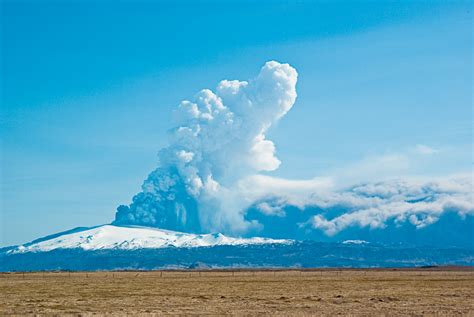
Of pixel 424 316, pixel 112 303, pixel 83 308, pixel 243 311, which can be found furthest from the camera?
pixel 112 303

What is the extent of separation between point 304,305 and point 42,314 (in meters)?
21.2

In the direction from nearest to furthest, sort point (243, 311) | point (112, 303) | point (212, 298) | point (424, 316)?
point (424, 316) < point (243, 311) < point (112, 303) < point (212, 298)

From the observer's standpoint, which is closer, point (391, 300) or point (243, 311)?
point (243, 311)

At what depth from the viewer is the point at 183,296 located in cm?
6875

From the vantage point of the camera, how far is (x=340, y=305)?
55844 mm

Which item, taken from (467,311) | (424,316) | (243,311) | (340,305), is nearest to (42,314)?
(243,311)

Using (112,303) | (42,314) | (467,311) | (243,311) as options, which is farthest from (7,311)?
(467,311)

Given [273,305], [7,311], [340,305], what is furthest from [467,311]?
[7,311]

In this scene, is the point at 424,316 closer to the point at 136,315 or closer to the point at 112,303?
the point at 136,315

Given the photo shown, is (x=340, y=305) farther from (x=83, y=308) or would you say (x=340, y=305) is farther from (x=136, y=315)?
(x=83, y=308)

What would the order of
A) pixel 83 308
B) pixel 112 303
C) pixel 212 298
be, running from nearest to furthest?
1. pixel 83 308
2. pixel 112 303
3. pixel 212 298

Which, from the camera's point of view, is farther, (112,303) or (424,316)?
(112,303)

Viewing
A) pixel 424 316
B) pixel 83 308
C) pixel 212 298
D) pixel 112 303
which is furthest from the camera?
pixel 212 298

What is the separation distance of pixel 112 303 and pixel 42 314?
10.1 metres
